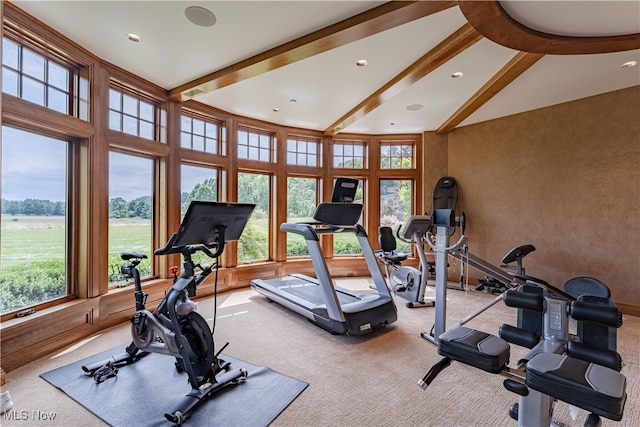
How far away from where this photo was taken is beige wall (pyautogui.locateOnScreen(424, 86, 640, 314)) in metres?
4.37

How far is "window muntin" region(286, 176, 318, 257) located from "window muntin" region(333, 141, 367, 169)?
2.30 ft

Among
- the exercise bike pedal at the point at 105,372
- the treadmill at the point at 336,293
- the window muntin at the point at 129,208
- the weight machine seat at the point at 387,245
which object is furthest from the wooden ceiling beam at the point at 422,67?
the exercise bike pedal at the point at 105,372

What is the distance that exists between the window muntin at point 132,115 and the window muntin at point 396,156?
4.52 meters

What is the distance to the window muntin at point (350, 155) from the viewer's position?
672cm

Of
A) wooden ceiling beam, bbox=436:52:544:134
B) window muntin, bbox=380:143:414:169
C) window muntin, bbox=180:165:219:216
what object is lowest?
window muntin, bbox=180:165:219:216

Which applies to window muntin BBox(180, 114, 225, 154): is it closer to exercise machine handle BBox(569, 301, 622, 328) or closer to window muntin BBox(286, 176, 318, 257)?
window muntin BBox(286, 176, 318, 257)

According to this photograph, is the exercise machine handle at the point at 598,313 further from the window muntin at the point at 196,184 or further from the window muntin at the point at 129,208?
the window muntin at the point at 196,184

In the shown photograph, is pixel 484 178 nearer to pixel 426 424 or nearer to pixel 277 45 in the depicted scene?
pixel 277 45

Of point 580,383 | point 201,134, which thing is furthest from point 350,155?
point 580,383

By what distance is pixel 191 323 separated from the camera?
243 centimetres

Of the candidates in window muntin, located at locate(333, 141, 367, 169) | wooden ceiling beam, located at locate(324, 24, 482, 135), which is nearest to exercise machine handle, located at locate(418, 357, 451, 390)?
wooden ceiling beam, located at locate(324, 24, 482, 135)

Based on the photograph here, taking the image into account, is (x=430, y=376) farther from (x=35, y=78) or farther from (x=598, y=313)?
(x=35, y=78)

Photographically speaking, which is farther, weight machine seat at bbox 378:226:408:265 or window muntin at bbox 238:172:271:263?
window muntin at bbox 238:172:271:263

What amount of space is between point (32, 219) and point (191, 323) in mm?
2191
